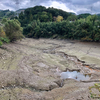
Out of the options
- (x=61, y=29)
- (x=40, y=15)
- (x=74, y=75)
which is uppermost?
(x=40, y=15)

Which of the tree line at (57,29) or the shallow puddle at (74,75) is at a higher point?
the tree line at (57,29)

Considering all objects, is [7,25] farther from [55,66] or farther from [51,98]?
[51,98]

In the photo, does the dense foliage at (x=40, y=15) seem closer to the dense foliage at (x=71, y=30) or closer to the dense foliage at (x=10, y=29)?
the dense foliage at (x=71, y=30)

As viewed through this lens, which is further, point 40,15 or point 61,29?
point 40,15

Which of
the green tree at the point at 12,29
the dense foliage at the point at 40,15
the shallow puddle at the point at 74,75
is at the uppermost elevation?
the dense foliage at the point at 40,15

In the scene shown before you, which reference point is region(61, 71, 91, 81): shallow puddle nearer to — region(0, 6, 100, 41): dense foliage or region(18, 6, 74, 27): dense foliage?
region(0, 6, 100, 41): dense foliage

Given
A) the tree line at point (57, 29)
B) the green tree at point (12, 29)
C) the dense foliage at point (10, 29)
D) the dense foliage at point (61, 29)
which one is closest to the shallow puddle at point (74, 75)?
the tree line at point (57, 29)

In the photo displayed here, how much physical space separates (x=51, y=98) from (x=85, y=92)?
8.61 ft

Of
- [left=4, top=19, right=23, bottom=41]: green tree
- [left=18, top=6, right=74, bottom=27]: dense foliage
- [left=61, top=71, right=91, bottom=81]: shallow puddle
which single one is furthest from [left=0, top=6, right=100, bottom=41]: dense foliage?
[left=61, top=71, right=91, bottom=81]: shallow puddle

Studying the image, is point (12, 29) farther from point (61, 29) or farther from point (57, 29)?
point (61, 29)

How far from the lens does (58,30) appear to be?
41.3m

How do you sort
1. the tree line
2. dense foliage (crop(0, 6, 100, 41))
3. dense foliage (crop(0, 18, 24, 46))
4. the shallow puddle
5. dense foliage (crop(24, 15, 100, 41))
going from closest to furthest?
the shallow puddle → dense foliage (crop(0, 18, 24, 46)) → the tree line → dense foliage (crop(0, 6, 100, 41)) → dense foliage (crop(24, 15, 100, 41))

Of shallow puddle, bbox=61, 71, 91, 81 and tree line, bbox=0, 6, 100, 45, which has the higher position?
tree line, bbox=0, 6, 100, 45

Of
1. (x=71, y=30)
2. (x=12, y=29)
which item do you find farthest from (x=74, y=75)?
(x=71, y=30)
